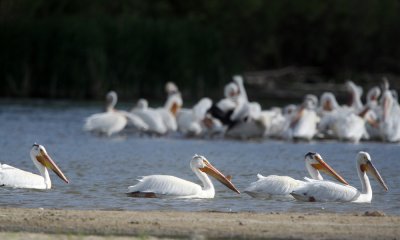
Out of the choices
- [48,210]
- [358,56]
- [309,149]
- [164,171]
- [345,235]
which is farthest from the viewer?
[358,56]

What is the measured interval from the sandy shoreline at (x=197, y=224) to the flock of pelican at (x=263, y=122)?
1068 cm

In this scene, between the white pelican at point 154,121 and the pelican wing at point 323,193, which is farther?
the white pelican at point 154,121

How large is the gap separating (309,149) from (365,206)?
7.86m

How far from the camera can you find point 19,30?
33.8 metres

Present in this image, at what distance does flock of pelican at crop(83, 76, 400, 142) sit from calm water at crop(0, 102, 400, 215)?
12.6 inches

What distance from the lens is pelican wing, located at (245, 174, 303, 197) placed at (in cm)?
1085

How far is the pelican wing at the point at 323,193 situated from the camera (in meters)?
10.7

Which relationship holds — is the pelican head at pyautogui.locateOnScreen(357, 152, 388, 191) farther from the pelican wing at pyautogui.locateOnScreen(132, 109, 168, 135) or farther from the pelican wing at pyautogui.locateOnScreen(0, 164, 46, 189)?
the pelican wing at pyautogui.locateOnScreen(132, 109, 168, 135)

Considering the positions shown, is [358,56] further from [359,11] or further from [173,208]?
[173,208]

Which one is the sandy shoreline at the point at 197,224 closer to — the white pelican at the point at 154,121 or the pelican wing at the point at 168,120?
the white pelican at the point at 154,121

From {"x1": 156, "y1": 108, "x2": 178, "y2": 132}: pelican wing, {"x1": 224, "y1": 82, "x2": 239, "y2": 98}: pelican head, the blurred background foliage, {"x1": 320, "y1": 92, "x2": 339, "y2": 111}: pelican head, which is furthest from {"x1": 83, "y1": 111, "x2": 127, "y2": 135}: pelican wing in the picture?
the blurred background foliage

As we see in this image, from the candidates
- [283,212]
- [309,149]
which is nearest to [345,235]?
[283,212]

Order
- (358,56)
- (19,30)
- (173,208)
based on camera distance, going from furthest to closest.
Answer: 1. (358,56)
2. (19,30)
3. (173,208)

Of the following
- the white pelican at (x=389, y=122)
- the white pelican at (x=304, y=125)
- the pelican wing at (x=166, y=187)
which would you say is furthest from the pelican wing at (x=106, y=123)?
the pelican wing at (x=166, y=187)
